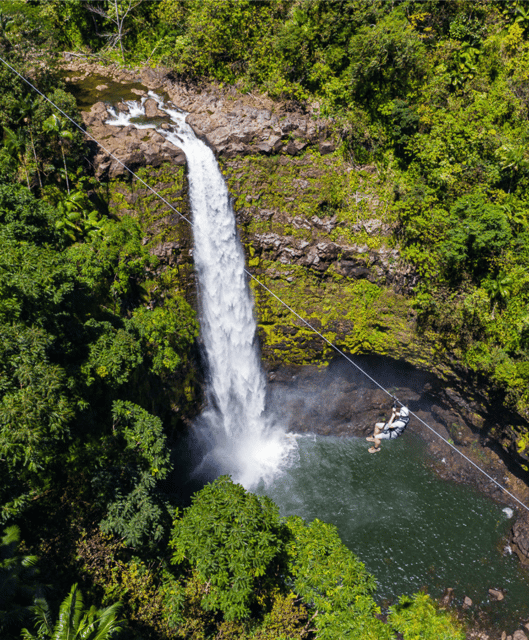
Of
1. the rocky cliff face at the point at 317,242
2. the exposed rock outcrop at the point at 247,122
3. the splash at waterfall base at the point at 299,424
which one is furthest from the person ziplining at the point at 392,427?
the exposed rock outcrop at the point at 247,122

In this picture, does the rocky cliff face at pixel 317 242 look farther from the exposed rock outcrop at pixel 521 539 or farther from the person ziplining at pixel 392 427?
the person ziplining at pixel 392 427

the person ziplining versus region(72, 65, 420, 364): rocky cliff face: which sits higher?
region(72, 65, 420, 364): rocky cliff face

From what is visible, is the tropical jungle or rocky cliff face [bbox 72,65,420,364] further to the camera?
rocky cliff face [bbox 72,65,420,364]

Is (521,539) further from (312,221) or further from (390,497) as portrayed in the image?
(312,221)

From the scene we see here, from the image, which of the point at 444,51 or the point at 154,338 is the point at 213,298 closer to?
the point at 154,338

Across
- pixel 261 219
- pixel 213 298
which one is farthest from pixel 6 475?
pixel 261 219

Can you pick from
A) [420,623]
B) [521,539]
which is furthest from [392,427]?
[420,623]

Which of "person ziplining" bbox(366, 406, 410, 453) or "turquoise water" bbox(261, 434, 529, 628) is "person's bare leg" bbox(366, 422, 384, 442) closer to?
"person ziplining" bbox(366, 406, 410, 453)

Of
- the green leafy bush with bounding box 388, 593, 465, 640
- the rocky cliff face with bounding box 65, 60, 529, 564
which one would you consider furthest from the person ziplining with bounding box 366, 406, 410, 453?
the green leafy bush with bounding box 388, 593, 465, 640
